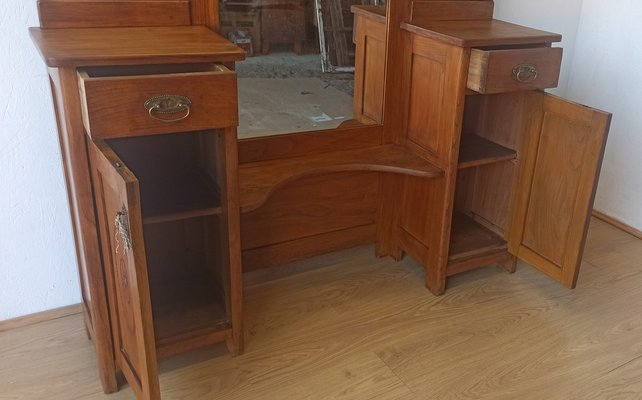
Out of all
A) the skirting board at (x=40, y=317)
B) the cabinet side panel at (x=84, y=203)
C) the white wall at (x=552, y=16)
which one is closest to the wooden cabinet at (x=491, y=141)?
the white wall at (x=552, y=16)

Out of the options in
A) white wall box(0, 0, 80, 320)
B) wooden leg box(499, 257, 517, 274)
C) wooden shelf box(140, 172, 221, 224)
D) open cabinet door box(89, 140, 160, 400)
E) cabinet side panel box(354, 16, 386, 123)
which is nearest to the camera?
open cabinet door box(89, 140, 160, 400)

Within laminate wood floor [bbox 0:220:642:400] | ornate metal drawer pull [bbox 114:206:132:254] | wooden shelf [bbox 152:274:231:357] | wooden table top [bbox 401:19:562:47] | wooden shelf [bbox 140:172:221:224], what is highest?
wooden table top [bbox 401:19:562:47]

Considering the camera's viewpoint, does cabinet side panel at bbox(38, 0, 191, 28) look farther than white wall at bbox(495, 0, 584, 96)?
No

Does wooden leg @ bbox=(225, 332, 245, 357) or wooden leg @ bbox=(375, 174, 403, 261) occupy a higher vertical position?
wooden leg @ bbox=(375, 174, 403, 261)

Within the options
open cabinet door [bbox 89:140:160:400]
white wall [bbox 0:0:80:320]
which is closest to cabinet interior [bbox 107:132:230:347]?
open cabinet door [bbox 89:140:160:400]

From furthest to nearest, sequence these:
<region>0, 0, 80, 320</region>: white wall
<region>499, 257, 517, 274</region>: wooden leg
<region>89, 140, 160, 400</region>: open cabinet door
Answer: <region>499, 257, 517, 274</region>: wooden leg < <region>0, 0, 80, 320</region>: white wall < <region>89, 140, 160, 400</region>: open cabinet door

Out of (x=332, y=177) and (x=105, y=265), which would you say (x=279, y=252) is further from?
(x=105, y=265)

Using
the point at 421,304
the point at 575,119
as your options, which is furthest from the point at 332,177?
the point at 575,119

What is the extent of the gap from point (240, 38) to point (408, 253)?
99 cm

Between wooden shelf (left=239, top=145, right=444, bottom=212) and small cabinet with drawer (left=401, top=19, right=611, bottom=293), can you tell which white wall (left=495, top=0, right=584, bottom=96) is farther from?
wooden shelf (left=239, top=145, right=444, bottom=212)

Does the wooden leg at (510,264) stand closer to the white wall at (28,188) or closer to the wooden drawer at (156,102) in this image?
the wooden drawer at (156,102)

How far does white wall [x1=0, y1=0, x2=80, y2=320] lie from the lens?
62.8 inches

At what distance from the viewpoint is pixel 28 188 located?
68.0 inches

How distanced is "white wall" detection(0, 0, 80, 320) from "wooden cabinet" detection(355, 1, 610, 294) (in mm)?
983
